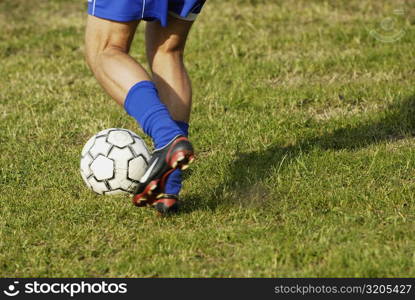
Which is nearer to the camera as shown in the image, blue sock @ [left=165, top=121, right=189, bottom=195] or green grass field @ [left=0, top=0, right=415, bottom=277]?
green grass field @ [left=0, top=0, right=415, bottom=277]

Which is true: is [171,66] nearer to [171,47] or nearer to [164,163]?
[171,47]

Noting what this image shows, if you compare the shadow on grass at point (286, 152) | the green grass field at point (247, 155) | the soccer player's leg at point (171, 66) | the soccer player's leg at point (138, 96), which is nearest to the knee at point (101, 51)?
the soccer player's leg at point (138, 96)

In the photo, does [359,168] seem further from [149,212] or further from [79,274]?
[79,274]

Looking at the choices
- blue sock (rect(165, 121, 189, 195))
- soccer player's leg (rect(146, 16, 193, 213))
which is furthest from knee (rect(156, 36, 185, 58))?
blue sock (rect(165, 121, 189, 195))

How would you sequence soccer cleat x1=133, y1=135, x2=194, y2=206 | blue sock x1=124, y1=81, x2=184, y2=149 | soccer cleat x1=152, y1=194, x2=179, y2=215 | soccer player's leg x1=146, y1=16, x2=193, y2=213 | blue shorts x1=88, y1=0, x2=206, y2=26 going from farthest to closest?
1. soccer player's leg x1=146, y1=16, x2=193, y2=213
2. soccer cleat x1=152, y1=194, x2=179, y2=215
3. blue shorts x1=88, y1=0, x2=206, y2=26
4. blue sock x1=124, y1=81, x2=184, y2=149
5. soccer cleat x1=133, y1=135, x2=194, y2=206

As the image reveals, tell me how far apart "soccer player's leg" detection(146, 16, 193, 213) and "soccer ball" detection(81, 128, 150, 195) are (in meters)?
0.33

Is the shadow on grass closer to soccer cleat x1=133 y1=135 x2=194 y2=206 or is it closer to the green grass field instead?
the green grass field

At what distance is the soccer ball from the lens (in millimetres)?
5293

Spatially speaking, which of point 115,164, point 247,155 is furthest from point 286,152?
point 115,164

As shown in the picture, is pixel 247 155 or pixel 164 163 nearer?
pixel 164 163

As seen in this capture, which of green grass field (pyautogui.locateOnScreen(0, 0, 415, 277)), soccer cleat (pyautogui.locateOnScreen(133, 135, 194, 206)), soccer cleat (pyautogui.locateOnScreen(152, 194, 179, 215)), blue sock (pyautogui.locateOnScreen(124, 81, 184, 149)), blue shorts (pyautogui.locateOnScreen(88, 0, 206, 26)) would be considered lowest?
green grass field (pyautogui.locateOnScreen(0, 0, 415, 277))

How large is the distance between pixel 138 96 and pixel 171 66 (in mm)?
637

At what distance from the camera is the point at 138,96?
4.70 meters

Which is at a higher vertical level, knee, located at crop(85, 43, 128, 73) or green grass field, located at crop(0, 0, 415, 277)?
knee, located at crop(85, 43, 128, 73)
